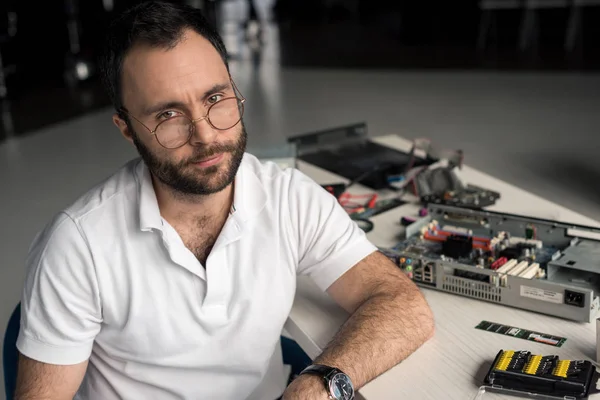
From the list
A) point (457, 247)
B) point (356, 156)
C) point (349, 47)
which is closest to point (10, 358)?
point (457, 247)

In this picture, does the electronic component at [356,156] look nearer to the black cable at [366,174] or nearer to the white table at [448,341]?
the black cable at [366,174]

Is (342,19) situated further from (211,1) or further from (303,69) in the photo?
(303,69)

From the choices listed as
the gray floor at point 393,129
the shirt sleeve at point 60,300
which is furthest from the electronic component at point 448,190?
the gray floor at point 393,129

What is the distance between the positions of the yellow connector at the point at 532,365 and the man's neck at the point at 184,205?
714 mm

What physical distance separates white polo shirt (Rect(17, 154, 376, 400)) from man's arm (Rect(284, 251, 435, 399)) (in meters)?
0.04

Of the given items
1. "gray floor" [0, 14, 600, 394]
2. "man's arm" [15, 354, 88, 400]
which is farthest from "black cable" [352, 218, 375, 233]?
"gray floor" [0, 14, 600, 394]

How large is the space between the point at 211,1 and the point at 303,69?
1972 mm

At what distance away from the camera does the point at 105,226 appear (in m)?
1.45

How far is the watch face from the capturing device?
1297mm

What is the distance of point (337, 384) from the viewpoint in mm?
1308

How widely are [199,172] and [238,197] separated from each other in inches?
5.8

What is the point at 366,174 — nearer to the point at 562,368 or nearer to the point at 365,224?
the point at 365,224

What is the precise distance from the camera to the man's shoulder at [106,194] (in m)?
1.46

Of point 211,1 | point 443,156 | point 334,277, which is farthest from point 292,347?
point 211,1
